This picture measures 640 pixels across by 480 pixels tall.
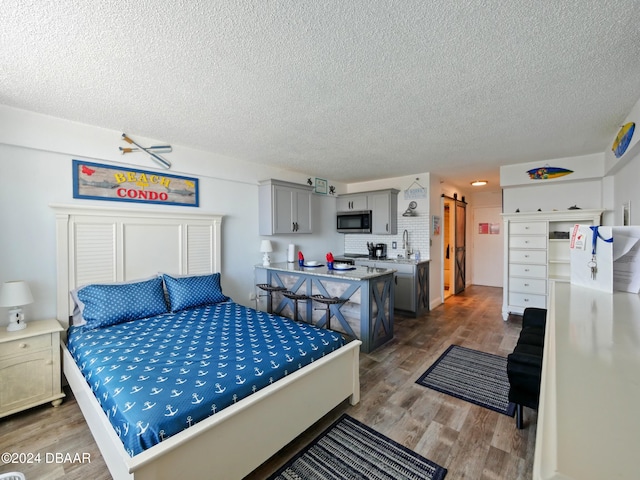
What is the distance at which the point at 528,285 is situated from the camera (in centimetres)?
447

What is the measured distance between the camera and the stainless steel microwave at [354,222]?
5566 millimetres

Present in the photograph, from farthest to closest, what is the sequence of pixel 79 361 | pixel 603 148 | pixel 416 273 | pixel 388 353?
pixel 416 273
pixel 603 148
pixel 388 353
pixel 79 361

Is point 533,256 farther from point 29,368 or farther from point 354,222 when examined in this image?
point 29,368

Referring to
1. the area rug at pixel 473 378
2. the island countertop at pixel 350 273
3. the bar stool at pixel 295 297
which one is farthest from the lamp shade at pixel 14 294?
the area rug at pixel 473 378

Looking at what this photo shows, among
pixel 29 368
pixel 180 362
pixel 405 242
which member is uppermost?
pixel 405 242

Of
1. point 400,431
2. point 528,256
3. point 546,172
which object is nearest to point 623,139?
point 546,172

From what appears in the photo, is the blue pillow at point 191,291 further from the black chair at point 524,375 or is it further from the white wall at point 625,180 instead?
the white wall at point 625,180

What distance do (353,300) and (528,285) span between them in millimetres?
3052

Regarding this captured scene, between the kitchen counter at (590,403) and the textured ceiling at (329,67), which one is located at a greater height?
the textured ceiling at (329,67)

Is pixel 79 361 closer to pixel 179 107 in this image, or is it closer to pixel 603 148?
pixel 179 107

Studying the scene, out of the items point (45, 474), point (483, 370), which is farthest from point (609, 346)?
point (45, 474)

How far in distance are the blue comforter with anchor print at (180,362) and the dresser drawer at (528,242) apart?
377cm

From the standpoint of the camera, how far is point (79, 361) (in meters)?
2.09

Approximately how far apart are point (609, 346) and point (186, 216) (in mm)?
3778
